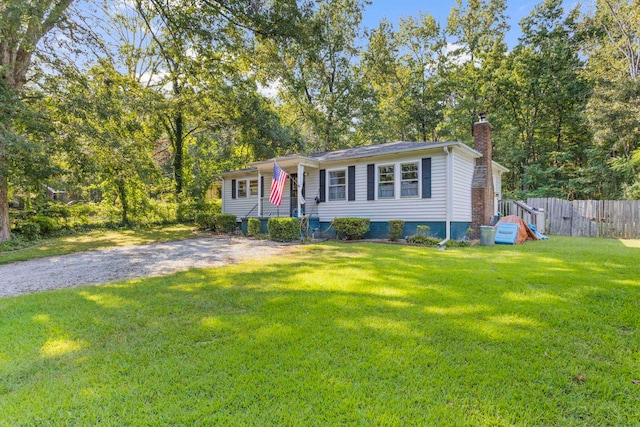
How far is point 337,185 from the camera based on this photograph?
42.8ft

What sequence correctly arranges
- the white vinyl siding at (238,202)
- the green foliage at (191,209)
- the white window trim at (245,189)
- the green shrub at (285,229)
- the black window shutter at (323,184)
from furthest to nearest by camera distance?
the green foliage at (191,209) < the white window trim at (245,189) < the white vinyl siding at (238,202) < the black window shutter at (323,184) < the green shrub at (285,229)

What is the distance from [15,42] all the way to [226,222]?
892 centimetres

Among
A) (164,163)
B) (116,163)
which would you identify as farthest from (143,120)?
(164,163)

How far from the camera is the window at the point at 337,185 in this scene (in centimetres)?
1285

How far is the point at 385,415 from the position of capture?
191cm

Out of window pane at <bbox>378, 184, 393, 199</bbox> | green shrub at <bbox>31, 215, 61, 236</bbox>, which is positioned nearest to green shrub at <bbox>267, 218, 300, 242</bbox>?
window pane at <bbox>378, 184, 393, 199</bbox>

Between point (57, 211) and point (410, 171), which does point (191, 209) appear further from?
point (410, 171)

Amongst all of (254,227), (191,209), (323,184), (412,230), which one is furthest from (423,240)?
(191,209)

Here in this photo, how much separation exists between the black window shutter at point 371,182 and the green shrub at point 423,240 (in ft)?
7.86

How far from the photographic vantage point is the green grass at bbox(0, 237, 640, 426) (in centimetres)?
199

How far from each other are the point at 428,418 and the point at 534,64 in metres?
24.9

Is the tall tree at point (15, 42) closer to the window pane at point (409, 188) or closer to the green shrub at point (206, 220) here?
the green shrub at point (206, 220)

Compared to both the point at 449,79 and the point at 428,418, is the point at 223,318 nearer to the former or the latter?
the point at 428,418

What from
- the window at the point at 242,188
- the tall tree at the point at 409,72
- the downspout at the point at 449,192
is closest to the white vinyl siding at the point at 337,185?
the downspout at the point at 449,192
